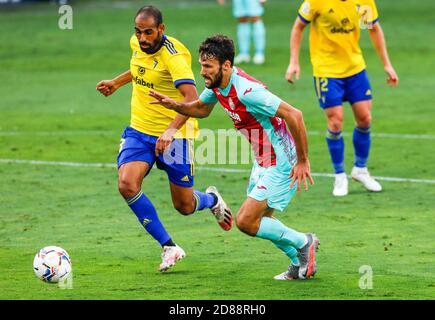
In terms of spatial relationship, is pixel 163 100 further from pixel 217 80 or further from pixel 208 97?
pixel 208 97

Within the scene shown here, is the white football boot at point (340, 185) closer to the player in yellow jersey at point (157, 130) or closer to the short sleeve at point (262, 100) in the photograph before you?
the player in yellow jersey at point (157, 130)

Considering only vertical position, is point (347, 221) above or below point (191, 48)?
below

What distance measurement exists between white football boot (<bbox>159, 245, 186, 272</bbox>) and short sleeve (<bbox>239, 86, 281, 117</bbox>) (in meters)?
1.74

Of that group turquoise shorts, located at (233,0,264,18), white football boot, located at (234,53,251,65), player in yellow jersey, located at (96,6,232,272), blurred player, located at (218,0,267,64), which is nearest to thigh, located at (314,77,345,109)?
player in yellow jersey, located at (96,6,232,272)

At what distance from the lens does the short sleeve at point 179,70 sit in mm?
10531

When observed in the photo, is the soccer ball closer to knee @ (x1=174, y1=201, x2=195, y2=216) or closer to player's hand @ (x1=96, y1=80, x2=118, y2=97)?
knee @ (x1=174, y1=201, x2=195, y2=216)

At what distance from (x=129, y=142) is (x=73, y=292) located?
1.96 metres

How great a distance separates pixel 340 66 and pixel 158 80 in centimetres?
418

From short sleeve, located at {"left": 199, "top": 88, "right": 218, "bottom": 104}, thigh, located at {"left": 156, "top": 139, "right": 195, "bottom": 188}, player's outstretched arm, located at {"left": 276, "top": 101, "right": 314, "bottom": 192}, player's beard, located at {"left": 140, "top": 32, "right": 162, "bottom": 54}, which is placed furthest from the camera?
thigh, located at {"left": 156, "top": 139, "right": 195, "bottom": 188}

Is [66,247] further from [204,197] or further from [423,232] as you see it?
[423,232]

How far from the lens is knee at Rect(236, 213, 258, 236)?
31.5ft

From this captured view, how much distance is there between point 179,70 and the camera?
Answer: 10.6 meters
